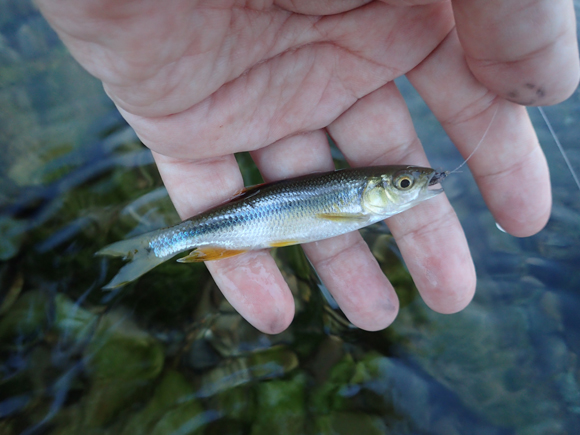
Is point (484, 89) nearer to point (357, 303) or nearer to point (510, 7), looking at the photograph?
point (510, 7)

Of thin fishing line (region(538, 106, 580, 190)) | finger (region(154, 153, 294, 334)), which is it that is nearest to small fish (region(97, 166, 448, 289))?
finger (region(154, 153, 294, 334))

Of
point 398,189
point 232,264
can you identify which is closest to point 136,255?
point 232,264

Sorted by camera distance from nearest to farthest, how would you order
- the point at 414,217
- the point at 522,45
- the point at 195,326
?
the point at 522,45, the point at 414,217, the point at 195,326

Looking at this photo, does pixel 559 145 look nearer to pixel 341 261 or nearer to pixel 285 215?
pixel 341 261

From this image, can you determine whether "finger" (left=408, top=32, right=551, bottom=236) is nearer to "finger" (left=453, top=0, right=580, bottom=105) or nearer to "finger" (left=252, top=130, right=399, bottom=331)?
"finger" (left=453, top=0, right=580, bottom=105)

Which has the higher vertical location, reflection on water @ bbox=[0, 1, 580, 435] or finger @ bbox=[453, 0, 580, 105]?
finger @ bbox=[453, 0, 580, 105]

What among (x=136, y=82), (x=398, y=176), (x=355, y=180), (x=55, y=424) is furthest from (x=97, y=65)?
(x=55, y=424)
